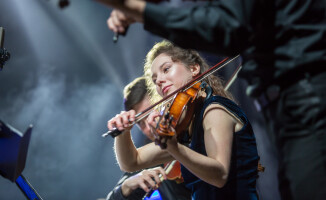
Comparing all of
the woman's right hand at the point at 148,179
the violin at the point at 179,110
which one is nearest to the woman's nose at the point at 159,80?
the violin at the point at 179,110

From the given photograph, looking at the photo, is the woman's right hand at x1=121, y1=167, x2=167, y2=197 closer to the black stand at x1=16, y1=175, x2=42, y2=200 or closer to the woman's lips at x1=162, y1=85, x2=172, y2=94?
the woman's lips at x1=162, y1=85, x2=172, y2=94

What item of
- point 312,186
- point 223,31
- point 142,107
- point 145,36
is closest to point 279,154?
point 312,186

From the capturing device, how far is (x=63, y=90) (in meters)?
4.96

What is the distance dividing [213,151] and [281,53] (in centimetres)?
62

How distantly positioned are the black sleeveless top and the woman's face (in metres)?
0.29

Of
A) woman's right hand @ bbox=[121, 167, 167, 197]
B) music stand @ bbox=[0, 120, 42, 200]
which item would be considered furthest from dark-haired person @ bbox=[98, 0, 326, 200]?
woman's right hand @ bbox=[121, 167, 167, 197]

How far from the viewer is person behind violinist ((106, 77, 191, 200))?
2098 mm

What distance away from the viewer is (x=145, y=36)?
439 centimetres

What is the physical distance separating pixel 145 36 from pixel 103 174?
2.24m

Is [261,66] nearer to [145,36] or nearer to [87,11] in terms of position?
[145,36]

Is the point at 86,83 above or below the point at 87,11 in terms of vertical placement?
below

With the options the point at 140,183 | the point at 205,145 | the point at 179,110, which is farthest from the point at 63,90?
the point at 205,145

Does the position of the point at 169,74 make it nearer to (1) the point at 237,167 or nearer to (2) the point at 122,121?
(2) the point at 122,121

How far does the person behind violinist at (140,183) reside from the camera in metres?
2.10
